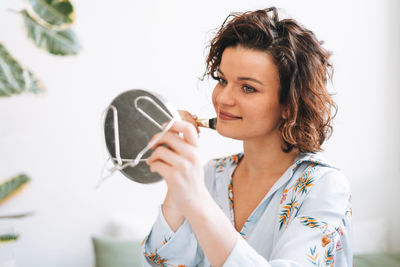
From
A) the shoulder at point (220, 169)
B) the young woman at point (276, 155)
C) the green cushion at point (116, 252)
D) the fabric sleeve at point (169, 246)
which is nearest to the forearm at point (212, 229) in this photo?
the young woman at point (276, 155)

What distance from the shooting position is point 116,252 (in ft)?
5.02

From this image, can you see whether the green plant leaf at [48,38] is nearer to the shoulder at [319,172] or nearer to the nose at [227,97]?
the nose at [227,97]

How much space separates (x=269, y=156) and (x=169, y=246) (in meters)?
0.35

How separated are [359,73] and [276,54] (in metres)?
1.04

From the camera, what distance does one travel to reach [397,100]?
1.91 meters

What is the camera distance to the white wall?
5.32 ft

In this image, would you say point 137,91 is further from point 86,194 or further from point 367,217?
point 367,217

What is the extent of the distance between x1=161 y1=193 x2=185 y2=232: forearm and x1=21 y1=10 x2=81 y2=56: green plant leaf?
0.80 meters

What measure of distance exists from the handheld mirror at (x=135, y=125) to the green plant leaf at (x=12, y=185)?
1.01 metres

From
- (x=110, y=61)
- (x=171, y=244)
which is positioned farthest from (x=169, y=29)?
(x=171, y=244)

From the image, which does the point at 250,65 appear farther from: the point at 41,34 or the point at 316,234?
the point at 41,34

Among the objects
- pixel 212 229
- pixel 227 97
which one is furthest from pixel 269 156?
pixel 212 229

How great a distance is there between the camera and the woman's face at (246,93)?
3.11 ft

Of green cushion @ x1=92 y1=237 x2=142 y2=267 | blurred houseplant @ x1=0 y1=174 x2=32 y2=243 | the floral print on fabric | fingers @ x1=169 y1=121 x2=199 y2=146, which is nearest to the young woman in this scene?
the floral print on fabric
